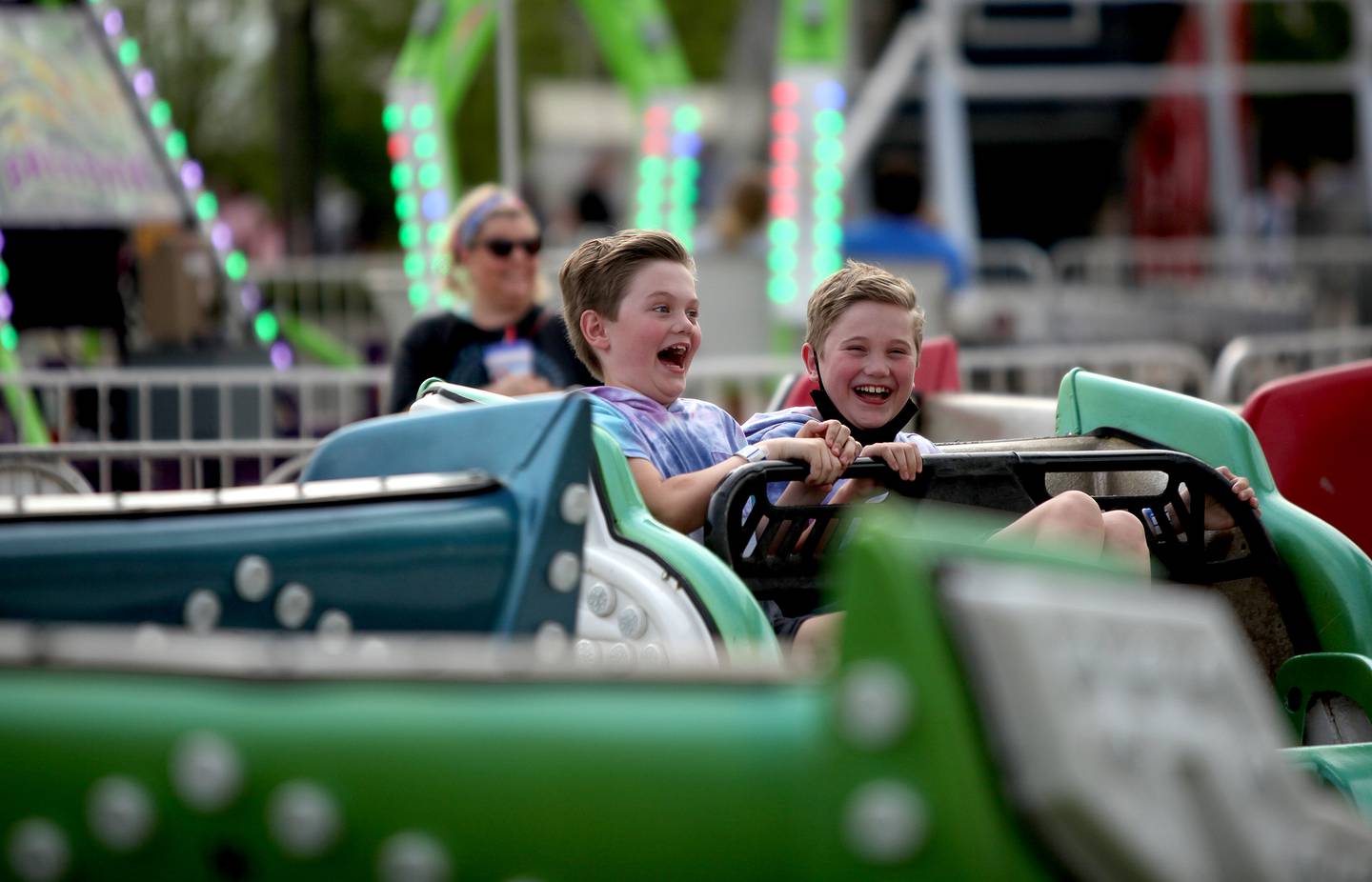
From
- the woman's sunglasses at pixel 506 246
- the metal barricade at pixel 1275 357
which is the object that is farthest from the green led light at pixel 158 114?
the metal barricade at pixel 1275 357

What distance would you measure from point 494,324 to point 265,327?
2683 millimetres

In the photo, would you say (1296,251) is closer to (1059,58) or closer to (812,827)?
(1059,58)

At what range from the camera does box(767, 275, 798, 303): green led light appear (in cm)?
834

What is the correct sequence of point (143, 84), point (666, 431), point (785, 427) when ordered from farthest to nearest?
1. point (143, 84)
2. point (785, 427)
3. point (666, 431)

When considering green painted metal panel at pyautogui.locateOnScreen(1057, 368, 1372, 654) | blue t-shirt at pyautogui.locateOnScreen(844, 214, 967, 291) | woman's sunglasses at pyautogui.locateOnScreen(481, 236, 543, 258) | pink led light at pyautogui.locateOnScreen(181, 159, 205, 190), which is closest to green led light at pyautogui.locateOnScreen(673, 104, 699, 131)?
blue t-shirt at pyautogui.locateOnScreen(844, 214, 967, 291)

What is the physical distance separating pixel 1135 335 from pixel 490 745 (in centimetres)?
1018

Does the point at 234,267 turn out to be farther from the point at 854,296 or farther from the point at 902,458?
the point at 902,458

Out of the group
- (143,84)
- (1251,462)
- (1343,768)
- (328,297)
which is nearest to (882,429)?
(1251,462)

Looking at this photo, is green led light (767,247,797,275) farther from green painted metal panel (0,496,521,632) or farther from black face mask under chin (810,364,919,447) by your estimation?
green painted metal panel (0,496,521,632)

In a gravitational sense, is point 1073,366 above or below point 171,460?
above

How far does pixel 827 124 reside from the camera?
27.7 feet

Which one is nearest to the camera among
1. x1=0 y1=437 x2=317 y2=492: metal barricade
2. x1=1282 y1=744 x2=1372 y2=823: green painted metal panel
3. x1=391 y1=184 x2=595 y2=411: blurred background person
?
x1=1282 y1=744 x2=1372 y2=823: green painted metal panel

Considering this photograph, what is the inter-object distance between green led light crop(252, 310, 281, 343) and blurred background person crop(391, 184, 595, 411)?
8.13 ft

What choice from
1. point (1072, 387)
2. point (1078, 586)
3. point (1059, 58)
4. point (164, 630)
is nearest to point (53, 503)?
point (164, 630)
